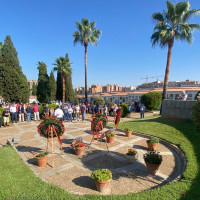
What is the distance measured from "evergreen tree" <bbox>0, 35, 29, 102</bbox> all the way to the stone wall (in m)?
28.8

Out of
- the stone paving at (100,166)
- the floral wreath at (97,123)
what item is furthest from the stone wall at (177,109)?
the floral wreath at (97,123)

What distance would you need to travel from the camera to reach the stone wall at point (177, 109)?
10891 mm

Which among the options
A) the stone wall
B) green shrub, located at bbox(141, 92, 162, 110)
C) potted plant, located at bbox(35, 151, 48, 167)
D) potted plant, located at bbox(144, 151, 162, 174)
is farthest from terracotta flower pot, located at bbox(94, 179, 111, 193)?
green shrub, located at bbox(141, 92, 162, 110)

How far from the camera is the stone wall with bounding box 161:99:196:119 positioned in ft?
35.7

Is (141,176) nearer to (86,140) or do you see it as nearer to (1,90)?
(86,140)

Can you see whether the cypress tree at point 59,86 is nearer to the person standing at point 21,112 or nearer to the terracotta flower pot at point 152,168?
the person standing at point 21,112

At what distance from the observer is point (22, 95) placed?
3005cm

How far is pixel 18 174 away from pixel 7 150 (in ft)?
9.39

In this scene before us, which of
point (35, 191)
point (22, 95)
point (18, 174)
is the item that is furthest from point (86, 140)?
point (22, 95)

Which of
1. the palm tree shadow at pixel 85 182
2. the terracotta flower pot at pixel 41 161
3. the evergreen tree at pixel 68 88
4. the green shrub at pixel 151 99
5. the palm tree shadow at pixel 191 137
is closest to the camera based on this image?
the palm tree shadow at pixel 191 137

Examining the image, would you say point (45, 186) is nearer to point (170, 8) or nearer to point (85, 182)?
point (85, 182)

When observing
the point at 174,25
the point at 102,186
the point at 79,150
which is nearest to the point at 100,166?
the point at 79,150

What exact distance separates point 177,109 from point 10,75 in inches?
1215

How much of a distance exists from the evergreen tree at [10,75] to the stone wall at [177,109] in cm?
2877
